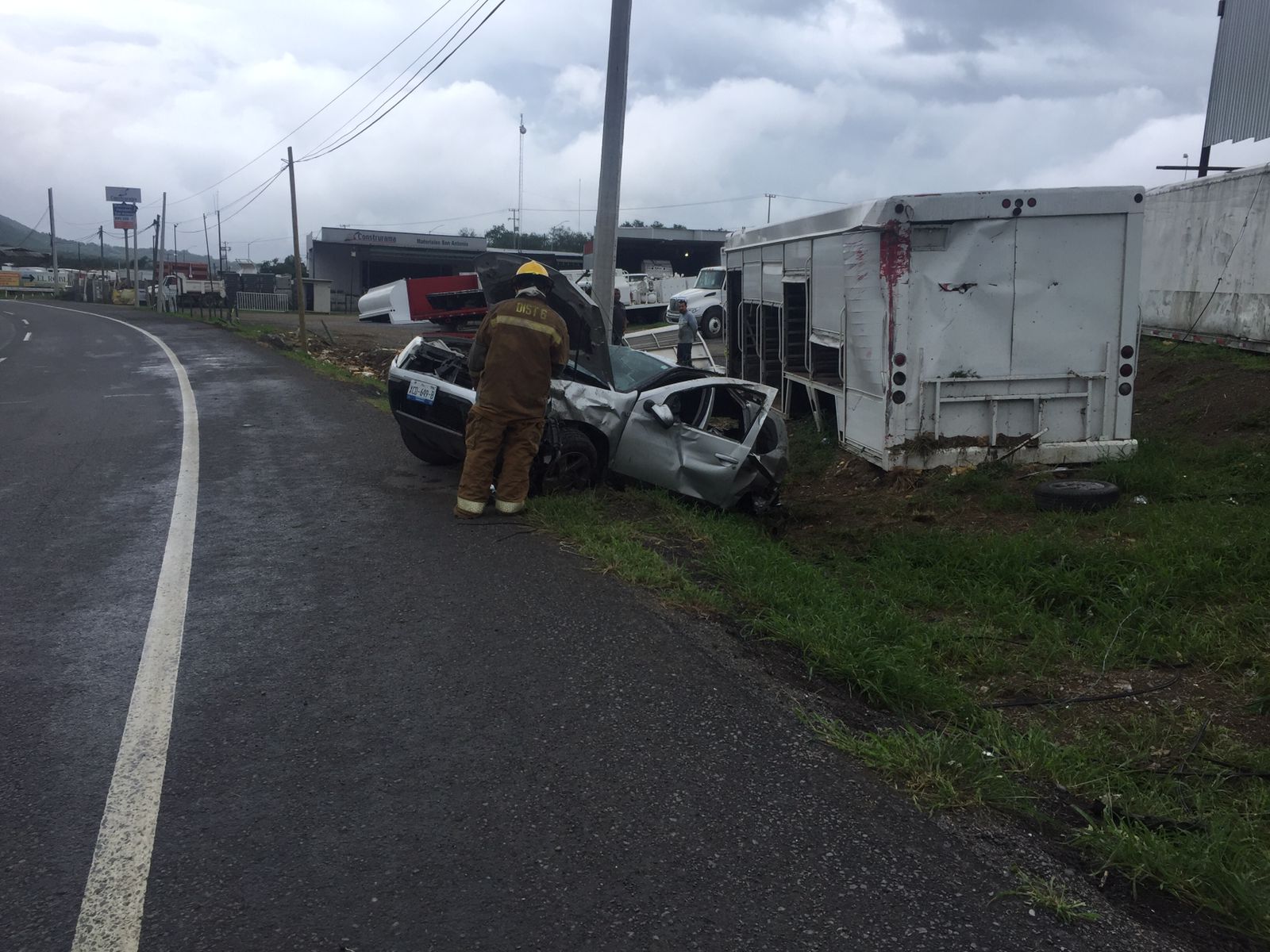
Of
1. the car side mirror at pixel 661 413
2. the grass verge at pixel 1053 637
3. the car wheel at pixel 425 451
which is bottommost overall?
the grass verge at pixel 1053 637

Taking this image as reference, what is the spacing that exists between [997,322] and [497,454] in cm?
474

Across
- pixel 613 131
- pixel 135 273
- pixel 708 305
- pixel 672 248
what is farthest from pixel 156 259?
pixel 613 131

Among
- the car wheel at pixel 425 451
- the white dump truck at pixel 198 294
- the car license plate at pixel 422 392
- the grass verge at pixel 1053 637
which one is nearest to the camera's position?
the grass verge at pixel 1053 637

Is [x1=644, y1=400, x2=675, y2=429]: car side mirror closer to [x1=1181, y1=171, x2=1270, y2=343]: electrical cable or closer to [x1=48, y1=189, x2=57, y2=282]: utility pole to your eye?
→ [x1=1181, y1=171, x2=1270, y2=343]: electrical cable

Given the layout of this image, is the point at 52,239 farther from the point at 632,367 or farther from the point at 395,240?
the point at 632,367

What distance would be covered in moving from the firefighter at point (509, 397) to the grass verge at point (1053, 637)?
428mm

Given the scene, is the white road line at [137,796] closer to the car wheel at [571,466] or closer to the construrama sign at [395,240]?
the car wheel at [571,466]

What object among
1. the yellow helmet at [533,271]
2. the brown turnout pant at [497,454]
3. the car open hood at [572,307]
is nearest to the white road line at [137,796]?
the brown turnout pant at [497,454]

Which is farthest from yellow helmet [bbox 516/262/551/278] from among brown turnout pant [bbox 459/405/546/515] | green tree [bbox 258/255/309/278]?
green tree [bbox 258/255/309/278]

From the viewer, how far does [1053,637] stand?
19.9ft

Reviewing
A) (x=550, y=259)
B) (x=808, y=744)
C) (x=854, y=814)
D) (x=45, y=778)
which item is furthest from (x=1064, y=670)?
(x=550, y=259)

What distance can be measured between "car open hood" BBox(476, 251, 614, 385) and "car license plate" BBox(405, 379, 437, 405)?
2.81 ft

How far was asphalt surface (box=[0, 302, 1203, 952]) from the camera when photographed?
2.89 metres

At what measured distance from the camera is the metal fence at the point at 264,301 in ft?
211
